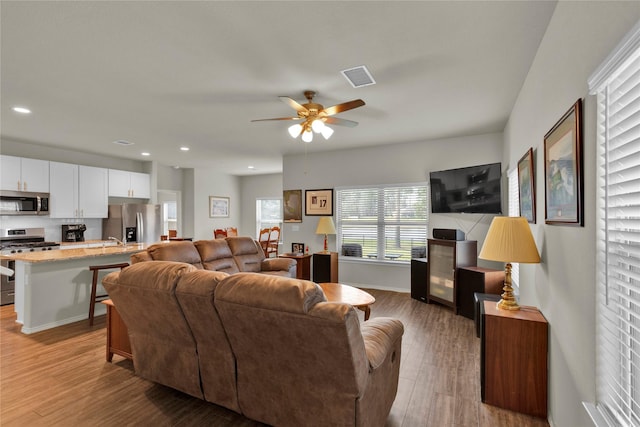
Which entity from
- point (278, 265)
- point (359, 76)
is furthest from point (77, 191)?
point (359, 76)

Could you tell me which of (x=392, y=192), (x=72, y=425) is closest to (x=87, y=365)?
(x=72, y=425)

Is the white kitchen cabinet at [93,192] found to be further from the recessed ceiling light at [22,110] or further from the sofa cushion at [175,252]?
the sofa cushion at [175,252]

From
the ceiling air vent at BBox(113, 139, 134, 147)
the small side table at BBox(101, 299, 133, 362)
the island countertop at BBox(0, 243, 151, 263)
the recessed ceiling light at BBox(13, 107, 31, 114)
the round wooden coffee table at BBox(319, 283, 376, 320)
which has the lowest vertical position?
the small side table at BBox(101, 299, 133, 362)

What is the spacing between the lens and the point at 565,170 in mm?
1718

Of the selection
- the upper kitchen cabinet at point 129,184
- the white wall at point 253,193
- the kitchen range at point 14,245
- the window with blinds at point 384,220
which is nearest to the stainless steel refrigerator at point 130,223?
the upper kitchen cabinet at point 129,184

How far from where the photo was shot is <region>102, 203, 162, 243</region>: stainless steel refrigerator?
20.9 feet

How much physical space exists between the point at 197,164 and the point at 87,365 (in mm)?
5442

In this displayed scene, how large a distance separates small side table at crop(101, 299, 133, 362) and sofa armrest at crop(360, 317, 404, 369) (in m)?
2.16

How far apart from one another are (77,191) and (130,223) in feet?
3.37

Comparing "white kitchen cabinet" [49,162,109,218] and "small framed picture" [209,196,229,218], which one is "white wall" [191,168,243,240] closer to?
"small framed picture" [209,196,229,218]

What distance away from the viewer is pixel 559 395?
6.08 feet

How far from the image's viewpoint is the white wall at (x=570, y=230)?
4.44 ft

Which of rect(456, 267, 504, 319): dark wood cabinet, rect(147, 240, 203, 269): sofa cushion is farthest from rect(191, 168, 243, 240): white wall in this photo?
rect(456, 267, 504, 319): dark wood cabinet

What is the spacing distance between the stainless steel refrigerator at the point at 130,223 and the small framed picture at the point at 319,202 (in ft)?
10.7
